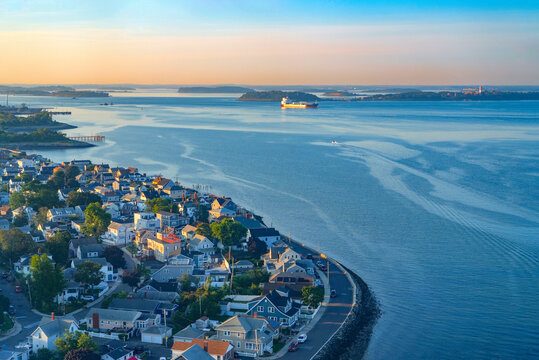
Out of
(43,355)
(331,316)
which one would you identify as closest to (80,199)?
(43,355)

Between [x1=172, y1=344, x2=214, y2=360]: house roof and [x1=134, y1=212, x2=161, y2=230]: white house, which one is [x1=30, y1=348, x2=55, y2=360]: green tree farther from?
[x1=134, y1=212, x2=161, y2=230]: white house

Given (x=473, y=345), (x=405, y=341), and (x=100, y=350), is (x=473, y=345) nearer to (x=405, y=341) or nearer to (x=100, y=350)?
(x=405, y=341)

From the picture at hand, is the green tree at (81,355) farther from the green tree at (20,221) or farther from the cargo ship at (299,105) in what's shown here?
the cargo ship at (299,105)

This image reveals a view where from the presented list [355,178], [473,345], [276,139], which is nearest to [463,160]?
[355,178]

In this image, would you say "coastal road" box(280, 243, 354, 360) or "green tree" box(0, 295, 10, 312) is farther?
"green tree" box(0, 295, 10, 312)

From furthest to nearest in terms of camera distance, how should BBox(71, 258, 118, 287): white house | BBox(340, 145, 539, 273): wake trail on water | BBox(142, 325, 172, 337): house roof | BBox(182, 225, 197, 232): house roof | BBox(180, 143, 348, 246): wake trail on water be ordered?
BBox(180, 143, 348, 246): wake trail on water < BBox(182, 225, 197, 232): house roof < BBox(340, 145, 539, 273): wake trail on water < BBox(71, 258, 118, 287): white house < BBox(142, 325, 172, 337): house roof

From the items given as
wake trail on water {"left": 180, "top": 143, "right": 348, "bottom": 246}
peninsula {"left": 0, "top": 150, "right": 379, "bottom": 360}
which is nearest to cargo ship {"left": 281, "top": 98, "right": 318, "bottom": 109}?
wake trail on water {"left": 180, "top": 143, "right": 348, "bottom": 246}
